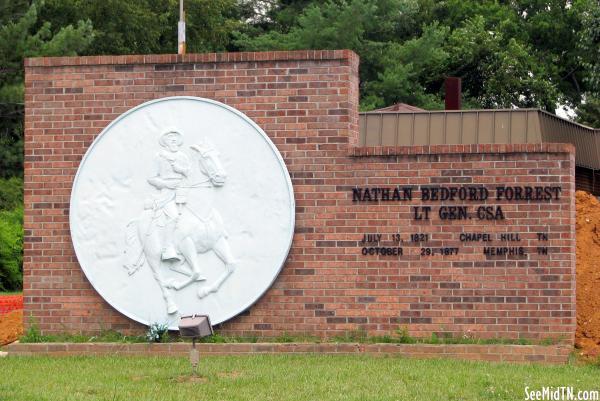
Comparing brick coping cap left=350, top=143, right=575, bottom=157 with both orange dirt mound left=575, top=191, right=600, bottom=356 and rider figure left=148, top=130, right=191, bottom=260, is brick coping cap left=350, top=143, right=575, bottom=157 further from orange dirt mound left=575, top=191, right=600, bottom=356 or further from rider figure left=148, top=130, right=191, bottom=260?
orange dirt mound left=575, top=191, right=600, bottom=356

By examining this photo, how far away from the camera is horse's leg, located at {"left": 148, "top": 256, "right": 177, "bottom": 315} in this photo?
14.7 meters

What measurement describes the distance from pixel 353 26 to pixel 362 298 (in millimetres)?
27074

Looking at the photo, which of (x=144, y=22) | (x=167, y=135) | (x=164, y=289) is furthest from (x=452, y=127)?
(x=144, y=22)

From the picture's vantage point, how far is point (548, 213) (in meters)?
14.2

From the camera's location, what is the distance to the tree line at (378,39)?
36891mm

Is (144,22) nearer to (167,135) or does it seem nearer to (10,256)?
(10,256)

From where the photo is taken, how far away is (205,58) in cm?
1498

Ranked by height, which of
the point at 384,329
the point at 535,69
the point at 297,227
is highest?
the point at 535,69

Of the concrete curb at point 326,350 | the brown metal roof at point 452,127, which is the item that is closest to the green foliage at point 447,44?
the brown metal roof at point 452,127

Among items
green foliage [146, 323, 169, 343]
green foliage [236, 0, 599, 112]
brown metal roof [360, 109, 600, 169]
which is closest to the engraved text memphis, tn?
green foliage [146, 323, 169, 343]

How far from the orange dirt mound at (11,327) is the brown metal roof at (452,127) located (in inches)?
234

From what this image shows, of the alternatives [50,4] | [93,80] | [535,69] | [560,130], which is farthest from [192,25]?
[93,80]

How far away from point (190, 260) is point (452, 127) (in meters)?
6.15

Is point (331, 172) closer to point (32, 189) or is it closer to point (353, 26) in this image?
point (32, 189)
